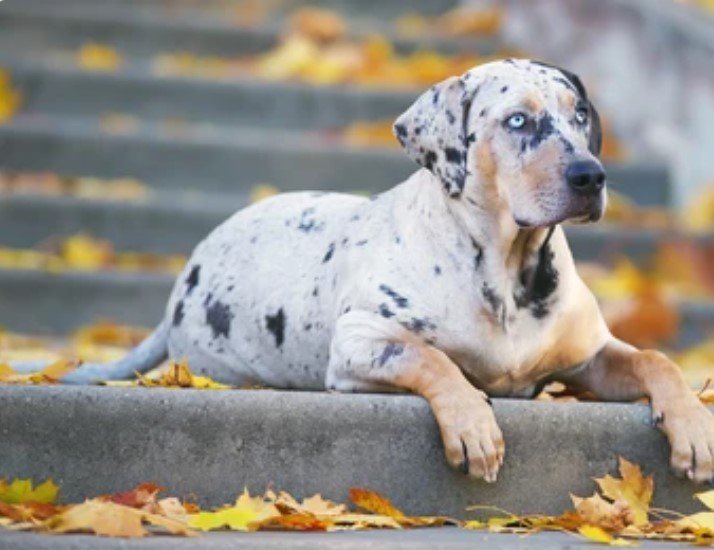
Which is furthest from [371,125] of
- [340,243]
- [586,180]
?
[586,180]

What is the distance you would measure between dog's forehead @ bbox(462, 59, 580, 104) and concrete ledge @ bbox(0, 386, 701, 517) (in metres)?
0.83

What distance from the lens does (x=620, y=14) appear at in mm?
9617

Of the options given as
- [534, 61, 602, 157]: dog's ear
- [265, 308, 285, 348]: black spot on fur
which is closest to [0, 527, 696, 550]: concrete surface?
[534, 61, 602, 157]: dog's ear

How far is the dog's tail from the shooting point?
5.72 m

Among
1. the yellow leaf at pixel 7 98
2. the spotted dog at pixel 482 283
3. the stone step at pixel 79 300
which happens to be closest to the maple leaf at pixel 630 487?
the spotted dog at pixel 482 283

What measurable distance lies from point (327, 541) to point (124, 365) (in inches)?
86.9

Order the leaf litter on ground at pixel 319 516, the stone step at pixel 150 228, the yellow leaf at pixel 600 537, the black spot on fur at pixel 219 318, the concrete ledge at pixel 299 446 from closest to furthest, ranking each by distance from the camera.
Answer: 1. the leaf litter on ground at pixel 319 516
2. the yellow leaf at pixel 600 537
3. the concrete ledge at pixel 299 446
4. the black spot on fur at pixel 219 318
5. the stone step at pixel 150 228

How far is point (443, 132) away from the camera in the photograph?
4.83 meters

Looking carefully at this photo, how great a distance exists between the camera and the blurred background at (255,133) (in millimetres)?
7980

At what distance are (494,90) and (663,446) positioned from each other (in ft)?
3.36

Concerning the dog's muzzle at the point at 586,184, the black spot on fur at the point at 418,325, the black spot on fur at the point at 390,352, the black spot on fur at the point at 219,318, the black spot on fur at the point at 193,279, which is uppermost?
the dog's muzzle at the point at 586,184

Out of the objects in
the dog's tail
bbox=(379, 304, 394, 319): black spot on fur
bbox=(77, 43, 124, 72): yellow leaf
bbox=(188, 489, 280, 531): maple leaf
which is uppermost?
bbox=(77, 43, 124, 72): yellow leaf

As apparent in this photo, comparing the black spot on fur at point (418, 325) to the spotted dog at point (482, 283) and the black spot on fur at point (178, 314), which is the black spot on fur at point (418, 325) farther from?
the black spot on fur at point (178, 314)

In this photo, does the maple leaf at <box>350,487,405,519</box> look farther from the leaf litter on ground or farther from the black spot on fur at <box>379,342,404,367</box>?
the black spot on fur at <box>379,342,404,367</box>
